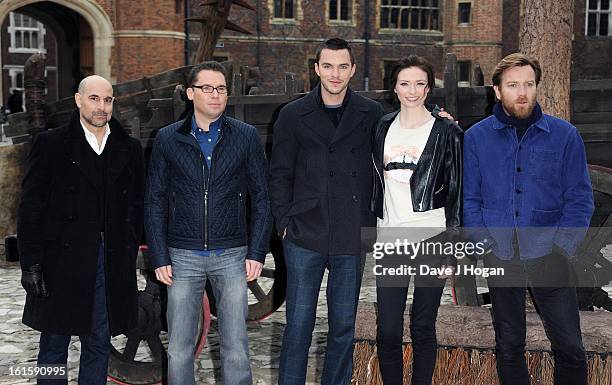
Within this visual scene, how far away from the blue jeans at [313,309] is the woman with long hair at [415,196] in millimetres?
161

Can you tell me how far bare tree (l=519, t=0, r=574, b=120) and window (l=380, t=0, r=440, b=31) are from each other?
2580cm

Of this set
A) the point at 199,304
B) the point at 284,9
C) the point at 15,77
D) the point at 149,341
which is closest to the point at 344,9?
the point at 284,9

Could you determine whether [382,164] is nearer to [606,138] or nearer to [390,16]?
[606,138]

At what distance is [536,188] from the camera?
Result: 11.9 feet

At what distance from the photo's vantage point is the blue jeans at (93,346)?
4012mm

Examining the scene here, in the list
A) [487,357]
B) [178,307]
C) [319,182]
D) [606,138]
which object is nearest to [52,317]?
[178,307]

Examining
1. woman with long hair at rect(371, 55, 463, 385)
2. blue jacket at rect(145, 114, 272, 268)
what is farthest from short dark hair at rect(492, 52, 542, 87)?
blue jacket at rect(145, 114, 272, 268)

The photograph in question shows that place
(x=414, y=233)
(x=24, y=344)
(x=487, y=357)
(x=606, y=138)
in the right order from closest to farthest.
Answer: (x=414, y=233) < (x=487, y=357) < (x=606, y=138) < (x=24, y=344)

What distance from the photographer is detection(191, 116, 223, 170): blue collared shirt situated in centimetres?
388

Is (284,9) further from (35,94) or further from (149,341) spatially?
(149,341)

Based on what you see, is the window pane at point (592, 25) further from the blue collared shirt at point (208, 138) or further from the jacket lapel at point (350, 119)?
the blue collared shirt at point (208, 138)

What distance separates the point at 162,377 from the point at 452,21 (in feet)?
94.0

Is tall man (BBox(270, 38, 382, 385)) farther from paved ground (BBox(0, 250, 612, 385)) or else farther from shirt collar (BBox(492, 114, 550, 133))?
paved ground (BBox(0, 250, 612, 385))

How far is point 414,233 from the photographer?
12.3 feet
